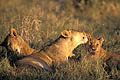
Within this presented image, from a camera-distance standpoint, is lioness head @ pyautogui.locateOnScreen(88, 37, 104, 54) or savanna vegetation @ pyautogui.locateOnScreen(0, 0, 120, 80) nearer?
savanna vegetation @ pyautogui.locateOnScreen(0, 0, 120, 80)

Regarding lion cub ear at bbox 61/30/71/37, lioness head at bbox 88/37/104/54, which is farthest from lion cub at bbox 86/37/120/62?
lion cub ear at bbox 61/30/71/37

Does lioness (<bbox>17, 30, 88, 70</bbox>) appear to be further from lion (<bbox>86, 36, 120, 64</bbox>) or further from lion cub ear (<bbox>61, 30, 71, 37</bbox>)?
lion (<bbox>86, 36, 120, 64</bbox>)

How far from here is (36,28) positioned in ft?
26.2

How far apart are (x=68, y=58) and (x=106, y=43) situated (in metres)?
1.57

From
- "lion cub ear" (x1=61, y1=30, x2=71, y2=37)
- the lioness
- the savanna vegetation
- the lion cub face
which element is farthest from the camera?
the lion cub face

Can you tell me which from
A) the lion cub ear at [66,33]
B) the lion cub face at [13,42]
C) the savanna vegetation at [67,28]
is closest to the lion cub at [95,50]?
the savanna vegetation at [67,28]

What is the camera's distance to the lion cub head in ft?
21.8

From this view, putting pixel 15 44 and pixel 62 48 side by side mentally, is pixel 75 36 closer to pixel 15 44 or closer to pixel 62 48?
pixel 62 48

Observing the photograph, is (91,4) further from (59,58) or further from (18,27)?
(59,58)

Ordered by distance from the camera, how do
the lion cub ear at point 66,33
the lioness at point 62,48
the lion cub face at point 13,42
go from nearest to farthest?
1. the lioness at point 62,48
2. the lion cub ear at point 66,33
3. the lion cub face at point 13,42

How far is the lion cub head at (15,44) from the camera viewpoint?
6.66 meters

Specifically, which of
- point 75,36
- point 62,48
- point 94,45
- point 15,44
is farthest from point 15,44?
point 94,45

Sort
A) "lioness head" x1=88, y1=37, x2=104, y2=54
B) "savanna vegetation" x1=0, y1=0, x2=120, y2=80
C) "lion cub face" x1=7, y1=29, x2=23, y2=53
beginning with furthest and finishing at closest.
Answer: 1. "lioness head" x1=88, y1=37, x2=104, y2=54
2. "lion cub face" x1=7, y1=29, x2=23, y2=53
3. "savanna vegetation" x1=0, y1=0, x2=120, y2=80

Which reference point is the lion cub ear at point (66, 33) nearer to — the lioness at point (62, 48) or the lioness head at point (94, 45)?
the lioness at point (62, 48)
